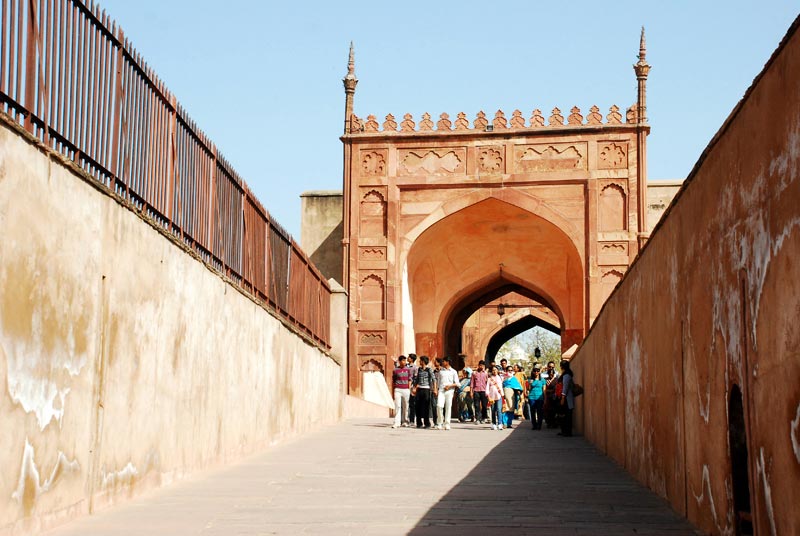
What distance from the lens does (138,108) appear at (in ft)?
22.6

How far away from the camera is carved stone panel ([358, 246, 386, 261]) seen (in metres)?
23.8

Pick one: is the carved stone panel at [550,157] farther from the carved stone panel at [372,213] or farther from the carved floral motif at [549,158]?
the carved stone panel at [372,213]

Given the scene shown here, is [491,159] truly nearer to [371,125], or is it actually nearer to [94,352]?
[371,125]

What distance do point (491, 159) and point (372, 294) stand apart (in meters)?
3.85

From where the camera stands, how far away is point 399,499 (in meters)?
6.43

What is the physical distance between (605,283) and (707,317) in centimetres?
1852

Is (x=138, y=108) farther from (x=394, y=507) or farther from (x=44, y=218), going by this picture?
(x=394, y=507)

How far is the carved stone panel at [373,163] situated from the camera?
23.9 meters

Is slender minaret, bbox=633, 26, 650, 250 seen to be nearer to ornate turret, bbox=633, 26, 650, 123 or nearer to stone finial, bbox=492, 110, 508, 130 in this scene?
ornate turret, bbox=633, 26, 650, 123

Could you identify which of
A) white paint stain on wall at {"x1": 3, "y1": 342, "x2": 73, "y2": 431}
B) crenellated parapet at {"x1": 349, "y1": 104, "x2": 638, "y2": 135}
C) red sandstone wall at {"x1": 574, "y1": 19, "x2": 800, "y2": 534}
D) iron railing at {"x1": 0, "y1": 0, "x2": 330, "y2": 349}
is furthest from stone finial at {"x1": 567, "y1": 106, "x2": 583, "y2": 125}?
white paint stain on wall at {"x1": 3, "y1": 342, "x2": 73, "y2": 431}

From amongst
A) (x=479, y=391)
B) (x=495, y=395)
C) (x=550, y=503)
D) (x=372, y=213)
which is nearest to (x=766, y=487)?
(x=550, y=503)

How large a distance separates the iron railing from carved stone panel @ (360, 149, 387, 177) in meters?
12.7

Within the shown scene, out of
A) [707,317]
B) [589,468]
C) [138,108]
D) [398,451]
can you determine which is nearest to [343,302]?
[398,451]

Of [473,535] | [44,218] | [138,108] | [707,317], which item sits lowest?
[473,535]
